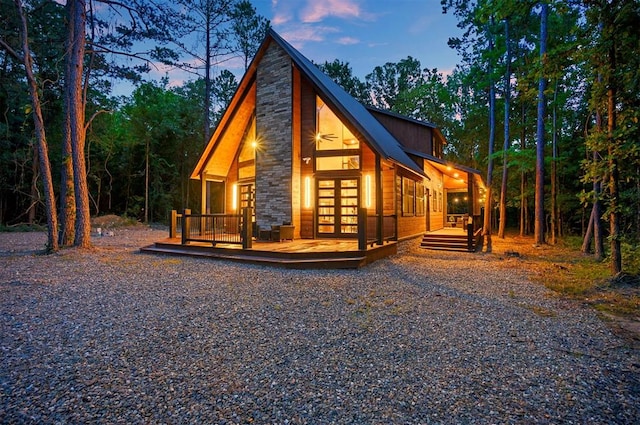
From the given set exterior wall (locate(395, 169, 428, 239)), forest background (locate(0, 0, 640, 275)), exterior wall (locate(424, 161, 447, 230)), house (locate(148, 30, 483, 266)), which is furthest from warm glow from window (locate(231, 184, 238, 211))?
exterior wall (locate(424, 161, 447, 230))

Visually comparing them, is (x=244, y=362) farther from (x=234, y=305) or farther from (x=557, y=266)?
(x=557, y=266)

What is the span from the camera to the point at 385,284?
19.7 ft

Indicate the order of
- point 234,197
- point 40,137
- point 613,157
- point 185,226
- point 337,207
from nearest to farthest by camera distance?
Result: point 613,157, point 40,137, point 185,226, point 337,207, point 234,197

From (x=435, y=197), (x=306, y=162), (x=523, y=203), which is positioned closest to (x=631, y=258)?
(x=306, y=162)

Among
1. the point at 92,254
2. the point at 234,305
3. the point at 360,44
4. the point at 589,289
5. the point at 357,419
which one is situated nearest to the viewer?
the point at 357,419

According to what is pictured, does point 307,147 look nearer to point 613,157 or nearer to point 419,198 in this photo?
point 419,198

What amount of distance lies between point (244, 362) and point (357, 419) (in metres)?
1.23

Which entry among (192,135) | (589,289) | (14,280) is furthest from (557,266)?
(192,135)

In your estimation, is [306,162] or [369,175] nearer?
[369,175]

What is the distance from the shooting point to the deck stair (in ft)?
38.1

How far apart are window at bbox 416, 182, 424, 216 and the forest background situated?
3.37 metres

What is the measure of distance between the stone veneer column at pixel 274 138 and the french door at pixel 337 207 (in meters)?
1.20

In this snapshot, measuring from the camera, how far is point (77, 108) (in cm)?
957

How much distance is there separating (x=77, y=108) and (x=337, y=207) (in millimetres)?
8830
